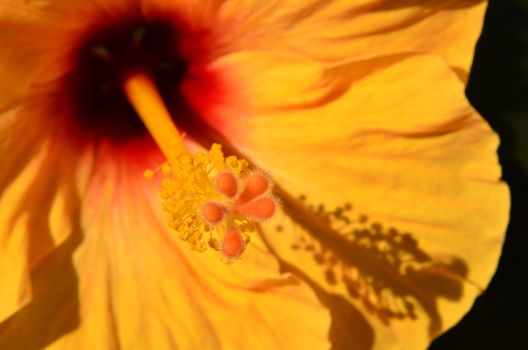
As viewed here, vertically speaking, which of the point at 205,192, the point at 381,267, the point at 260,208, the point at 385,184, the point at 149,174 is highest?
the point at 149,174

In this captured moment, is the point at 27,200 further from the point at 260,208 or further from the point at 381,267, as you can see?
the point at 381,267

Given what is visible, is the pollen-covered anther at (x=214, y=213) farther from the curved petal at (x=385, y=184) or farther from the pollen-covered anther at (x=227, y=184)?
the curved petal at (x=385, y=184)

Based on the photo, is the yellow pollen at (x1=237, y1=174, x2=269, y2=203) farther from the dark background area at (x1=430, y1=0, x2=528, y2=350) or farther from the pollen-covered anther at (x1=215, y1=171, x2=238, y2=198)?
the dark background area at (x1=430, y1=0, x2=528, y2=350)

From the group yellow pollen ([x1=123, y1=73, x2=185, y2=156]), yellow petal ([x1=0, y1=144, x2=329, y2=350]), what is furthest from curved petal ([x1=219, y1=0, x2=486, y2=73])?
yellow petal ([x1=0, y1=144, x2=329, y2=350])

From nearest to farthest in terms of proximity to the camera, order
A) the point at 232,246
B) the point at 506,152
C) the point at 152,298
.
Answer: the point at 232,246
the point at 152,298
the point at 506,152

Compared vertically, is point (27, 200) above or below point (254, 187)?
above

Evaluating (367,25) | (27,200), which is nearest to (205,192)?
(27,200)
